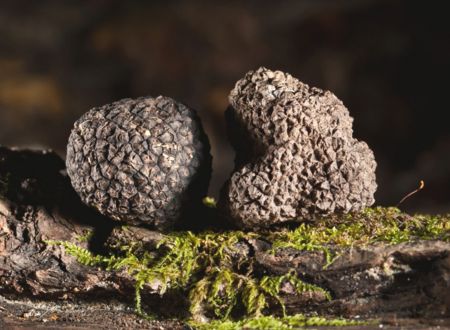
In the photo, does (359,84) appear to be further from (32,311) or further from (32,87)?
(32,311)

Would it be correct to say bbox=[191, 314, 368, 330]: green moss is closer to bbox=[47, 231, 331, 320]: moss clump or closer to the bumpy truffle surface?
bbox=[47, 231, 331, 320]: moss clump

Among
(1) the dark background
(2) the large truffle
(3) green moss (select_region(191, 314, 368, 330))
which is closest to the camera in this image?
(3) green moss (select_region(191, 314, 368, 330))

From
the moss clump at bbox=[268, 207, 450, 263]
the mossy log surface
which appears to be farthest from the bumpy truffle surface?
the moss clump at bbox=[268, 207, 450, 263]

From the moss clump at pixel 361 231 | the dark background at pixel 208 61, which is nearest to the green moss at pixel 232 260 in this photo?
the moss clump at pixel 361 231

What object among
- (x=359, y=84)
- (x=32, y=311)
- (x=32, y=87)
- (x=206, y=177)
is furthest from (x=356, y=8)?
(x=32, y=311)

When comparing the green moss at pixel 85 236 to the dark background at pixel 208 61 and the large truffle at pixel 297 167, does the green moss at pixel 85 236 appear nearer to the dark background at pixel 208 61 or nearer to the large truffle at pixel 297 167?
the large truffle at pixel 297 167

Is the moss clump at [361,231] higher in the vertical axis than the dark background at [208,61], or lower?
lower

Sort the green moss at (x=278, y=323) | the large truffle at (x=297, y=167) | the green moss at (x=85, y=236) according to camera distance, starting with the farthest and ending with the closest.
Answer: the green moss at (x=85, y=236), the large truffle at (x=297, y=167), the green moss at (x=278, y=323)
